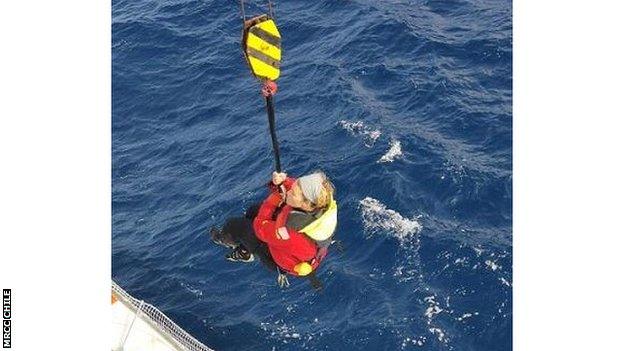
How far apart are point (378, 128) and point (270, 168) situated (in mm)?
5013

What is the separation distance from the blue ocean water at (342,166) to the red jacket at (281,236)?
12789 millimetres

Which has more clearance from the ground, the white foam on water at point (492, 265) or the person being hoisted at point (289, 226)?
the person being hoisted at point (289, 226)

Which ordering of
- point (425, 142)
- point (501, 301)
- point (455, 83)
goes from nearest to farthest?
point (501, 301)
point (425, 142)
point (455, 83)

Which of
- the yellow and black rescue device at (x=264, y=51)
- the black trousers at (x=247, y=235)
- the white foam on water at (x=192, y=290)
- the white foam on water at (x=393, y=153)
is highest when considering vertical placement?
the yellow and black rescue device at (x=264, y=51)

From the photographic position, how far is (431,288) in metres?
27.4

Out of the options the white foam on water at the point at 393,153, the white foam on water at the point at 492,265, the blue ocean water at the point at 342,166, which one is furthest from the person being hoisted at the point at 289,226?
the white foam on water at the point at 393,153

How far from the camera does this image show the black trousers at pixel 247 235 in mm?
15227

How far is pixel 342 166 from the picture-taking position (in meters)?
32.2

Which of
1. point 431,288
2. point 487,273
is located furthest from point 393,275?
point 487,273

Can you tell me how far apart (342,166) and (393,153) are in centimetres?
219

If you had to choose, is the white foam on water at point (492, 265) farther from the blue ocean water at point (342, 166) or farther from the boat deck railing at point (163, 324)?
the boat deck railing at point (163, 324)

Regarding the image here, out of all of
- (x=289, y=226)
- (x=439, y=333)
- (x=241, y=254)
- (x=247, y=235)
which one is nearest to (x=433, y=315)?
(x=439, y=333)

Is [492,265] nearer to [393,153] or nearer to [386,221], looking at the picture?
[386,221]

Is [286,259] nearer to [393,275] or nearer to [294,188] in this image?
[294,188]
